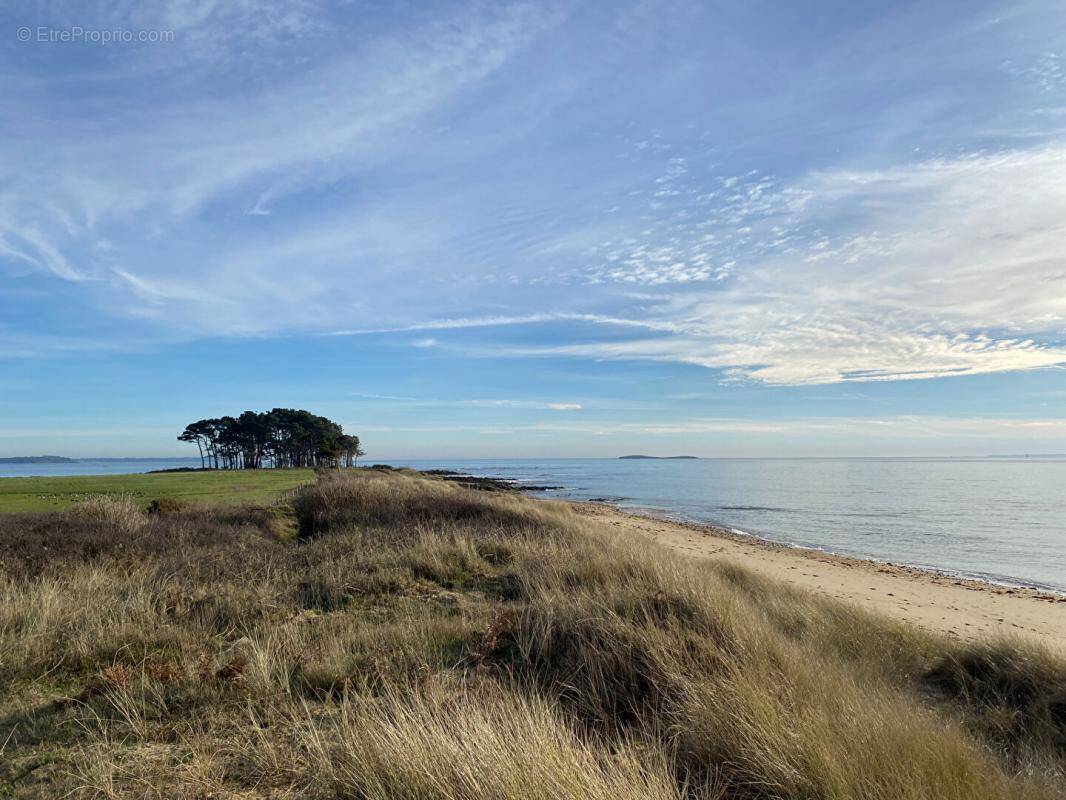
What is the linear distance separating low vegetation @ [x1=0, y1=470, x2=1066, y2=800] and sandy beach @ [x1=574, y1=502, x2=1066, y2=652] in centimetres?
597

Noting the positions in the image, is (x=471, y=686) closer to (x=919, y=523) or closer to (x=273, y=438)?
(x=919, y=523)

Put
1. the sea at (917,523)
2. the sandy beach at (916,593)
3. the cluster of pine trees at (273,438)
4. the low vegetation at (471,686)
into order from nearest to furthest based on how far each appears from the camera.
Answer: the low vegetation at (471,686)
the sandy beach at (916,593)
the sea at (917,523)
the cluster of pine trees at (273,438)

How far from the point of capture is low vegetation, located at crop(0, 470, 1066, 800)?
11.1 ft

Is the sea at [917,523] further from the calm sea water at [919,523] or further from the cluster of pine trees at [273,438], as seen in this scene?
the cluster of pine trees at [273,438]

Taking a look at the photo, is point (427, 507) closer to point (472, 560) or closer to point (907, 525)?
point (472, 560)

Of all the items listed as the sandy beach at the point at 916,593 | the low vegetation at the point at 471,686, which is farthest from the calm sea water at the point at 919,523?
the low vegetation at the point at 471,686

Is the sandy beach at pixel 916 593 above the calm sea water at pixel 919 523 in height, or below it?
above

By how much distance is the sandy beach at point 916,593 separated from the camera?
13.7 m

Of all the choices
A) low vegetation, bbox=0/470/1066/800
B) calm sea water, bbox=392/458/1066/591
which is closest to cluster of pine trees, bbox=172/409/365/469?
calm sea water, bbox=392/458/1066/591

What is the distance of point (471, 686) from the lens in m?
4.91

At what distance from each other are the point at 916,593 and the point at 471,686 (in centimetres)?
1780

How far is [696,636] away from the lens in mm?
5750

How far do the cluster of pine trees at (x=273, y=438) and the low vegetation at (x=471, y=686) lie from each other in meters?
82.7

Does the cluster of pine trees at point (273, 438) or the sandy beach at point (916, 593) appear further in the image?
the cluster of pine trees at point (273, 438)
